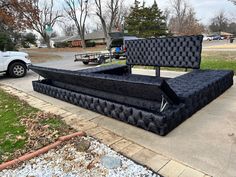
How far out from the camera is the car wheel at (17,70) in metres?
8.71

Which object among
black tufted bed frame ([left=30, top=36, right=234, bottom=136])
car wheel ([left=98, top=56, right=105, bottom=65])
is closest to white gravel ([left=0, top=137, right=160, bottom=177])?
black tufted bed frame ([left=30, top=36, right=234, bottom=136])

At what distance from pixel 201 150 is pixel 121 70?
4.57 metres

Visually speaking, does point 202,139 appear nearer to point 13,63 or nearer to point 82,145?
point 82,145

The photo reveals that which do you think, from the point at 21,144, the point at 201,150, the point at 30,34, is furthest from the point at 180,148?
the point at 30,34

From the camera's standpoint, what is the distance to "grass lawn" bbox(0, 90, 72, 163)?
9.33 ft

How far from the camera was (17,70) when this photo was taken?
887cm

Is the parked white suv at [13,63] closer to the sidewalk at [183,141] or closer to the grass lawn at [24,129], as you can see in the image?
the grass lawn at [24,129]

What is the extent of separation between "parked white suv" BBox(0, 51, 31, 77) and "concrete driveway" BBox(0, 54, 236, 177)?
6546mm

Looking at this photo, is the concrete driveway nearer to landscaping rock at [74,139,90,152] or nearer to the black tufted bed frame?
the black tufted bed frame

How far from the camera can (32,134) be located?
3223 mm

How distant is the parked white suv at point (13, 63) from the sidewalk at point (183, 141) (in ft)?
18.5

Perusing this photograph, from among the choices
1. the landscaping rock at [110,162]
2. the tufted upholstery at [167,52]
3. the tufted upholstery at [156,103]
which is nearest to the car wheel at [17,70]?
the tufted upholstery at [156,103]

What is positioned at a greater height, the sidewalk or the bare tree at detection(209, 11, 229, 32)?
the bare tree at detection(209, 11, 229, 32)

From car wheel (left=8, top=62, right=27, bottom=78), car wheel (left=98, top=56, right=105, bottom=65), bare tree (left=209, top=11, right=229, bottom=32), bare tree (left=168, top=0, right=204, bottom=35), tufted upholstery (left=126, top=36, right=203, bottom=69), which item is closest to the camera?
tufted upholstery (left=126, top=36, right=203, bottom=69)
